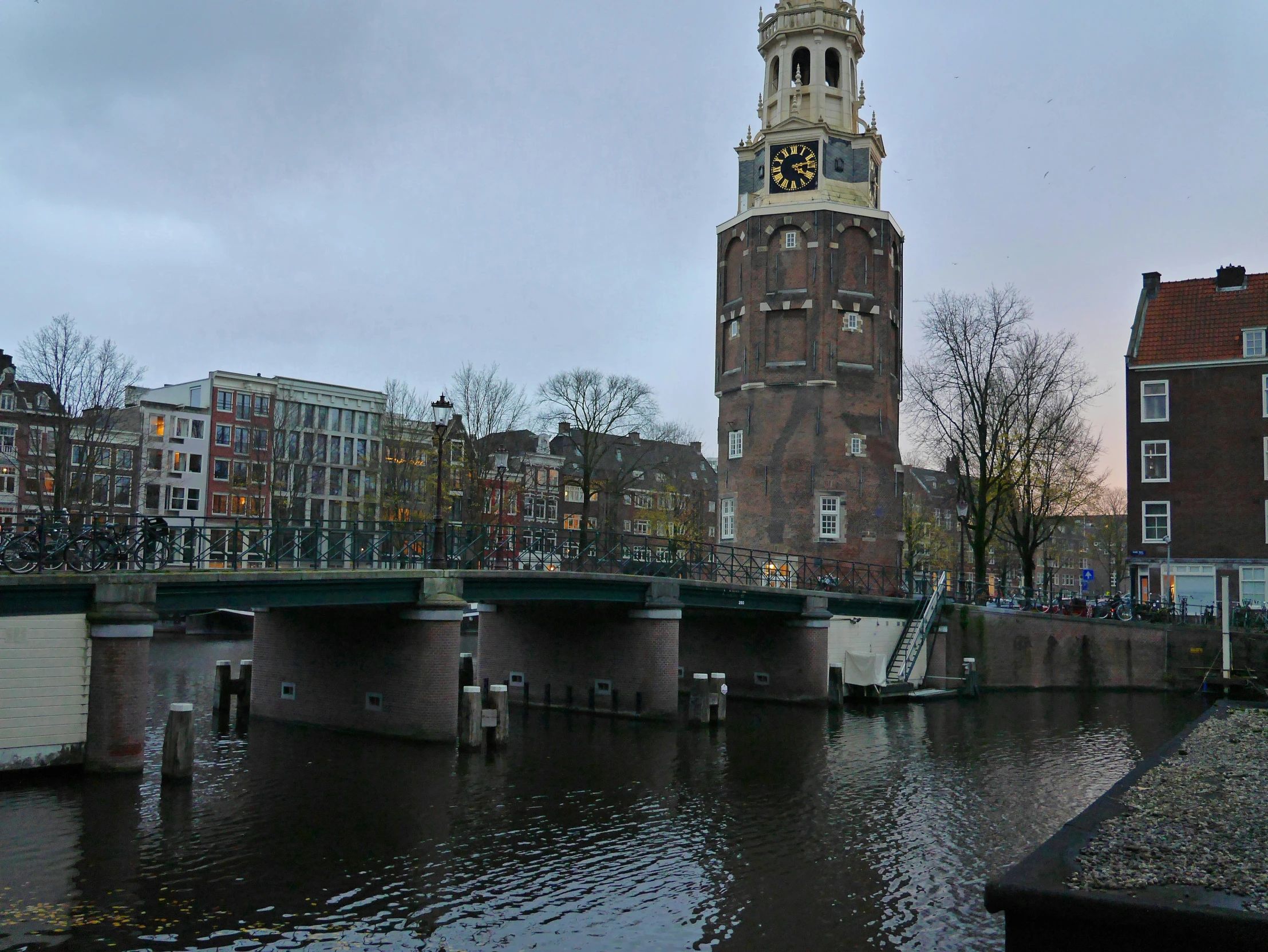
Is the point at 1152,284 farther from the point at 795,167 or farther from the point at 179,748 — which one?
the point at 179,748

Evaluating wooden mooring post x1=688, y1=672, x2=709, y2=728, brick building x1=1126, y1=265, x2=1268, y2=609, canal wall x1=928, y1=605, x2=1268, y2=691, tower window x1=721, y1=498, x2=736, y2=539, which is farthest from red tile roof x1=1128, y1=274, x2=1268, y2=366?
wooden mooring post x1=688, y1=672, x2=709, y2=728

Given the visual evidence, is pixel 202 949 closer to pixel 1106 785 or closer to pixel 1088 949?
pixel 1088 949

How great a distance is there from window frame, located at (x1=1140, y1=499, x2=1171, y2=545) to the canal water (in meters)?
20.2

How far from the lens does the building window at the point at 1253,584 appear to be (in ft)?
147

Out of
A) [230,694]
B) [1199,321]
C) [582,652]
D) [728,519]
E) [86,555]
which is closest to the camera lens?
[86,555]

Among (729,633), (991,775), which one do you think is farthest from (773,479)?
(991,775)

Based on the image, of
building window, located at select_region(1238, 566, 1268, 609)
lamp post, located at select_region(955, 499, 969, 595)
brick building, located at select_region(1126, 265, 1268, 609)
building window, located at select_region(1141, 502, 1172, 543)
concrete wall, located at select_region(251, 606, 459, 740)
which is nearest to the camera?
concrete wall, located at select_region(251, 606, 459, 740)

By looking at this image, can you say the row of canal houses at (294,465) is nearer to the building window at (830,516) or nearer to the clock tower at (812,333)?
the clock tower at (812,333)

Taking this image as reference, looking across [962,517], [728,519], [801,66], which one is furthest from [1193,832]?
[801,66]

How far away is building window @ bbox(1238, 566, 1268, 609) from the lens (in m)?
44.8

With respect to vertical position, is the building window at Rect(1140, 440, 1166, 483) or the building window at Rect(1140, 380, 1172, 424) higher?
the building window at Rect(1140, 380, 1172, 424)

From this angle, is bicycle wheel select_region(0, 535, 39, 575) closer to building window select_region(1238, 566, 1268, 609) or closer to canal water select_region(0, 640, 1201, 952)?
canal water select_region(0, 640, 1201, 952)

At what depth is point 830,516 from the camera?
4675 centimetres

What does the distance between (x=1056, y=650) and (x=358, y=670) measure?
2748cm
